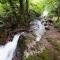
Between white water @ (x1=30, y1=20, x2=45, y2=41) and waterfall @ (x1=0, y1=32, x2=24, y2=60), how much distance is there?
38.4 inches

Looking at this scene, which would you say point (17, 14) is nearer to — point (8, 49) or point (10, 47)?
point (10, 47)

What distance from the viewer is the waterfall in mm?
7102

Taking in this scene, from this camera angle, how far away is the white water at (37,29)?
27.5ft

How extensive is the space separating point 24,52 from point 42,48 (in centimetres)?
71

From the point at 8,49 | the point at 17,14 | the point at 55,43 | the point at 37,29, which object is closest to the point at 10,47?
the point at 8,49

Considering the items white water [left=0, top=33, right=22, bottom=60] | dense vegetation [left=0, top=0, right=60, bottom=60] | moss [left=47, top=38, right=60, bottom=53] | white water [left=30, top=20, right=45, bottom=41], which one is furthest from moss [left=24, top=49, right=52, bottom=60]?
dense vegetation [left=0, top=0, right=60, bottom=60]

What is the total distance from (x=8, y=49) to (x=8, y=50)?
0.07 metres

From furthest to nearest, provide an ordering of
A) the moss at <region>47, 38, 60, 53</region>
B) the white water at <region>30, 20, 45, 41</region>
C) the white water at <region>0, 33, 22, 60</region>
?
the white water at <region>30, 20, 45, 41</region> < the white water at <region>0, 33, 22, 60</region> < the moss at <region>47, 38, 60, 53</region>

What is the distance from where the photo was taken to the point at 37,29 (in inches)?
378

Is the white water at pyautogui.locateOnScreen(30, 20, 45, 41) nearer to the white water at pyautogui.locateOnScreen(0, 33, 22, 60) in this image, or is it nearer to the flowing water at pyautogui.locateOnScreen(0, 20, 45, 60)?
the flowing water at pyautogui.locateOnScreen(0, 20, 45, 60)

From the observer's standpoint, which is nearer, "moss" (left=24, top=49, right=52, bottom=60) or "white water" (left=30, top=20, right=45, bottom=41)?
"moss" (left=24, top=49, right=52, bottom=60)

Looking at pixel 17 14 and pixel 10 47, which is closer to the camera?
pixel 10 47

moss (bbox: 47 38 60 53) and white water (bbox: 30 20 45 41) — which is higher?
moss (bbox: 47 38 60 53)

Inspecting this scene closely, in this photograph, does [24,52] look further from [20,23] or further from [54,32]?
[20,23]
